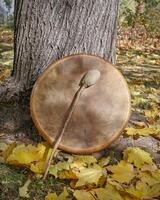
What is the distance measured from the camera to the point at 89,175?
218cm

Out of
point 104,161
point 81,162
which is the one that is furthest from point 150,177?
point 81,162

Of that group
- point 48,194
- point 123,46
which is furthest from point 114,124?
point 123,46

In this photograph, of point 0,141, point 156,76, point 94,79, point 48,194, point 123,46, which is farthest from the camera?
point 123,46

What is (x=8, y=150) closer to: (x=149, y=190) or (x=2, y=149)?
(x=2, y=149)

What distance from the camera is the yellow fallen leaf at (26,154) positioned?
2.23 metres

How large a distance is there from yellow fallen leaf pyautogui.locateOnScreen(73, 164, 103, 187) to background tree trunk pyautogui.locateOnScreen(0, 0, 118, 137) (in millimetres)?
579

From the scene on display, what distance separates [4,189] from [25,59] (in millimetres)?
992

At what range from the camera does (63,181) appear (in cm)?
221

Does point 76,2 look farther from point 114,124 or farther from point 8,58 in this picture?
point 8,58

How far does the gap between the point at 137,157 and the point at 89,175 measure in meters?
0.37

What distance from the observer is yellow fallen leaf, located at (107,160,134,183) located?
2.19m

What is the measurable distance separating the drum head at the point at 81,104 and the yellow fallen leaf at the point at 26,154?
3.6 inches

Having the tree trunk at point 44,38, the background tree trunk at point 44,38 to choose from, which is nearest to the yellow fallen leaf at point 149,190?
the tree trunk at point 44,38

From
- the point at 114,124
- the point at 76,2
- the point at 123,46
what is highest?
the point at 76,2
